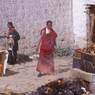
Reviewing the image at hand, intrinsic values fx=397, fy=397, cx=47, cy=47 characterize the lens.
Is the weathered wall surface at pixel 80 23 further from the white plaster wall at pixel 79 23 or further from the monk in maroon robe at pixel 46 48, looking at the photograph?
the monk in maroon robe at pixel 46 48

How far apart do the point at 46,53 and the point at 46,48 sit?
0.19m

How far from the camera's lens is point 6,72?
13234mm

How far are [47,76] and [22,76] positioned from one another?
2.70ft

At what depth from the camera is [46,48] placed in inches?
Result: 492

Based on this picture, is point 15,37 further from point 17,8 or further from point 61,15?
point 61,15

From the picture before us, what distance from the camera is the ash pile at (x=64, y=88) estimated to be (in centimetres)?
984

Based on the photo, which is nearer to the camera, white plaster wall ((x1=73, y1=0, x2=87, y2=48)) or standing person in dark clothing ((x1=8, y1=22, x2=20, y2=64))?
standing person in dark clothing ((x1=8, y1=22, x2=20, y2=64))

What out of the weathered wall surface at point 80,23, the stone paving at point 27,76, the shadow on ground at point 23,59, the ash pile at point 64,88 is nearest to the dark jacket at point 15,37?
the shadow on ground at point 23,59

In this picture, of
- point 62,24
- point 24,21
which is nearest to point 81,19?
point 62,24

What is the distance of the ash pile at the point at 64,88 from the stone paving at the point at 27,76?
1078 mm

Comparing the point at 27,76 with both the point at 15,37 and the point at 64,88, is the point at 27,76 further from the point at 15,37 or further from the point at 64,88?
the point at 64,88

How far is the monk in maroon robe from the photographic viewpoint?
40.9 feet

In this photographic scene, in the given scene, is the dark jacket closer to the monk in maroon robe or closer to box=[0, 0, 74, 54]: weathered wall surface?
box=[0, 0, 74, 54]: weathered wall surface

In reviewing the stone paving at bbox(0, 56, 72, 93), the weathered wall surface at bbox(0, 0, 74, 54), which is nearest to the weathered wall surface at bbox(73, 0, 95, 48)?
the weathered wall surface at bbox(0, 0, 74, 54)
